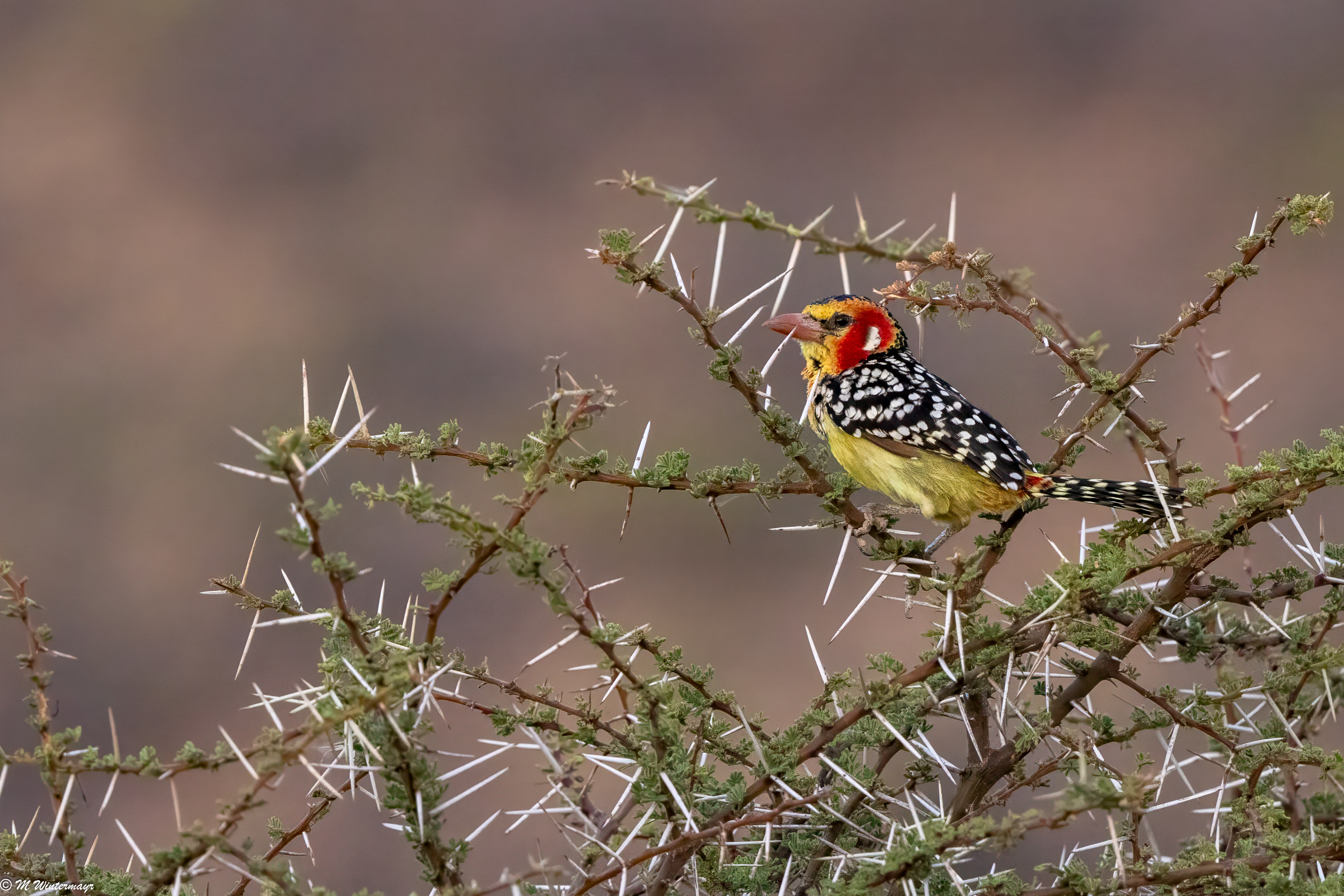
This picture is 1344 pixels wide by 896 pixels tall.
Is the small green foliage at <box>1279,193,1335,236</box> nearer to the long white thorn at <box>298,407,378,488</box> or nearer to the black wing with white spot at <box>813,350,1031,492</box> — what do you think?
the black wing with white spot at <box>813,350,1031,492</box>

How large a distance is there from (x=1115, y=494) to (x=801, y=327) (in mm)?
991

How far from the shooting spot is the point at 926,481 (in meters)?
2.75

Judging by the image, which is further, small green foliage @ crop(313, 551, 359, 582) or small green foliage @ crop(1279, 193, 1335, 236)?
small green foliage @ crop(1279, 193, 1335, 236)

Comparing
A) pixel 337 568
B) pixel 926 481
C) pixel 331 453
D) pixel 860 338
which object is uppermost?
pixel 860 338

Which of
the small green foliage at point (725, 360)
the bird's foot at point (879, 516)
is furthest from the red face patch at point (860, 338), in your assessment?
the small green foliage at point (725, 360)

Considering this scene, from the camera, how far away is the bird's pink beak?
9.87ft

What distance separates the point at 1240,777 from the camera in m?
1.83

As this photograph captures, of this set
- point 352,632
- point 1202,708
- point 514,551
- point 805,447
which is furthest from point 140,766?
point 1202,708

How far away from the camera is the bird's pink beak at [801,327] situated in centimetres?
301

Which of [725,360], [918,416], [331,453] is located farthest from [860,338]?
[331,453]

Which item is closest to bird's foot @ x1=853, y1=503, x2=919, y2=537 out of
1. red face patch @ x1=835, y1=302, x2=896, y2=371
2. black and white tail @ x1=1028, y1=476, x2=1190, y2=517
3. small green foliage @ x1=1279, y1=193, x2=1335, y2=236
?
black and white tail @ x1=1028, y1=476, x2=1190, y2=517

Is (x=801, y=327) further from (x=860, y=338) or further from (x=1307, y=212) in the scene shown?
(x=1307, y=212)

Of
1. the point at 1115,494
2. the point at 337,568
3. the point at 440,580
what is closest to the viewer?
the point at 337,568

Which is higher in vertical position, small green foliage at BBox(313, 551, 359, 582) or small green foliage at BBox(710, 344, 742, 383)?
small green foliage at BBox(710, 344, 742, 383)
